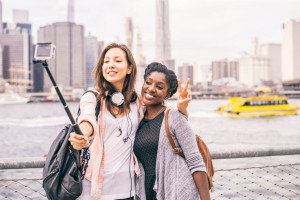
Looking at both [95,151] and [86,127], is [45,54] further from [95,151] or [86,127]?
[95,151]

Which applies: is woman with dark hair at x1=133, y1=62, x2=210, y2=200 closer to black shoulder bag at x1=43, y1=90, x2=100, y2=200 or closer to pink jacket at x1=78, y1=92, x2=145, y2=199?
pink jacket at x1=78, y1=92, x2=145, y2=199

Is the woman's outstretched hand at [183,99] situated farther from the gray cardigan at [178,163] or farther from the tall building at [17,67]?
the tall building at [17,67]

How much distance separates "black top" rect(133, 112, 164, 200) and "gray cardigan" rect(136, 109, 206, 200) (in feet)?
0.36

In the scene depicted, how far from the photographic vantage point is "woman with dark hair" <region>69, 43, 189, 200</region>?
6.88ft

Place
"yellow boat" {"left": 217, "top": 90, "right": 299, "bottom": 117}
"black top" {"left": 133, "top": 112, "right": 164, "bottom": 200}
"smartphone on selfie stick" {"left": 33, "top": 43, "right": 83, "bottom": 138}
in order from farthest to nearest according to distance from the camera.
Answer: "yellow boat" {"left": 217, "top": 90, "right": 299, "bottom": 117}
"black top" {"left": 133, "top": 112, "right": 164, "bottom": 200}
"smartphone on selfie stick" {"left": 33, "top": 43, "right": 83, "bottom": 138}

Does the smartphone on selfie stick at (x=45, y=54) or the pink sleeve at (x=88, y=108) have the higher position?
the smartphone on selfie stick at (x=45, y=54)

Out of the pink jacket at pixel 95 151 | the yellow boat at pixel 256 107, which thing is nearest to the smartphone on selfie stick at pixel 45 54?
the pink jacket at pixel 95 151

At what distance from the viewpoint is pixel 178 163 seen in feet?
6.70

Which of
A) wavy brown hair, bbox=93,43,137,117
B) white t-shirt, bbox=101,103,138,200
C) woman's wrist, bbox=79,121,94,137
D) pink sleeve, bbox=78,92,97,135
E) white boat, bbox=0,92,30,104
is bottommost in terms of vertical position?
white boat, bbox=0,92,30,104

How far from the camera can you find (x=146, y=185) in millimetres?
2248

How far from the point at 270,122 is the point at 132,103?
145ft

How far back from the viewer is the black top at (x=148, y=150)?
222 centimetres

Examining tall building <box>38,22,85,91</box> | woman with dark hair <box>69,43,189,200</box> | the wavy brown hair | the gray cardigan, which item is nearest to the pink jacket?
woman with dark hair <box>69,43,189,200</box>

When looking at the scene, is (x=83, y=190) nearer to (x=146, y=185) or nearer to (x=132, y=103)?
(x=146, y=185)
